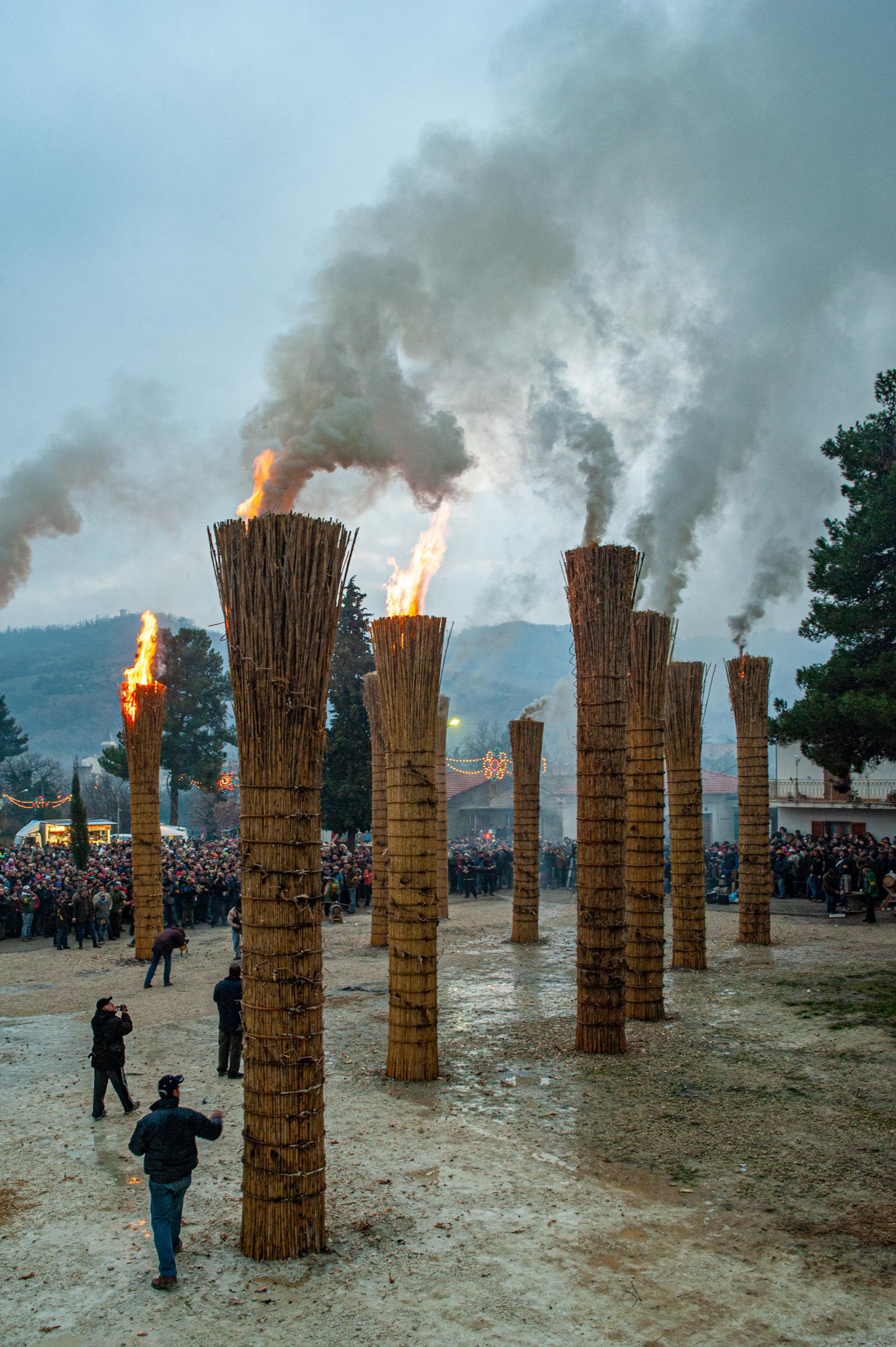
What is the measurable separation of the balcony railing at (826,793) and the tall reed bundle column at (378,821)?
17.5 meters

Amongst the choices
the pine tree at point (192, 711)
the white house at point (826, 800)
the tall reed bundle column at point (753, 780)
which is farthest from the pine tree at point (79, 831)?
the white house at point (826, 800)

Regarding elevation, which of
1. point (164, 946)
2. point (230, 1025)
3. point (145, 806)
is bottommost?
point (230, 1025)

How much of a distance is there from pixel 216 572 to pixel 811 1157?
6408 mm

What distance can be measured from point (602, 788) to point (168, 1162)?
632 cm

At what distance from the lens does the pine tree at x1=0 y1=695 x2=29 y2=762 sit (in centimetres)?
6106

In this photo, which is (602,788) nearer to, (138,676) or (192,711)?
(138,676)

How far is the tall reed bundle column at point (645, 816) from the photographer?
1248 centimetres

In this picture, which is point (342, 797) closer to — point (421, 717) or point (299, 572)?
point (421, 717)

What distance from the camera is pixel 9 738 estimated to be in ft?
205

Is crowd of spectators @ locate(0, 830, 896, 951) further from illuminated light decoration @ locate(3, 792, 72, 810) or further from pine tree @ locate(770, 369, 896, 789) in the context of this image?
illuminated light decoration @ locate(3, 792, 72, 810)

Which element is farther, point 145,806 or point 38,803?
point 38,803

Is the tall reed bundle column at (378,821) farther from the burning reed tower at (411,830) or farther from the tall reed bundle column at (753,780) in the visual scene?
the burning reed tower at (411,830)

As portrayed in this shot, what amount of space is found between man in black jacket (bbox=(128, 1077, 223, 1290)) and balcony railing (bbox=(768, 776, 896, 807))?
1089 inches

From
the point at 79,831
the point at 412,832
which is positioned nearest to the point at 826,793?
the point at 79,831
